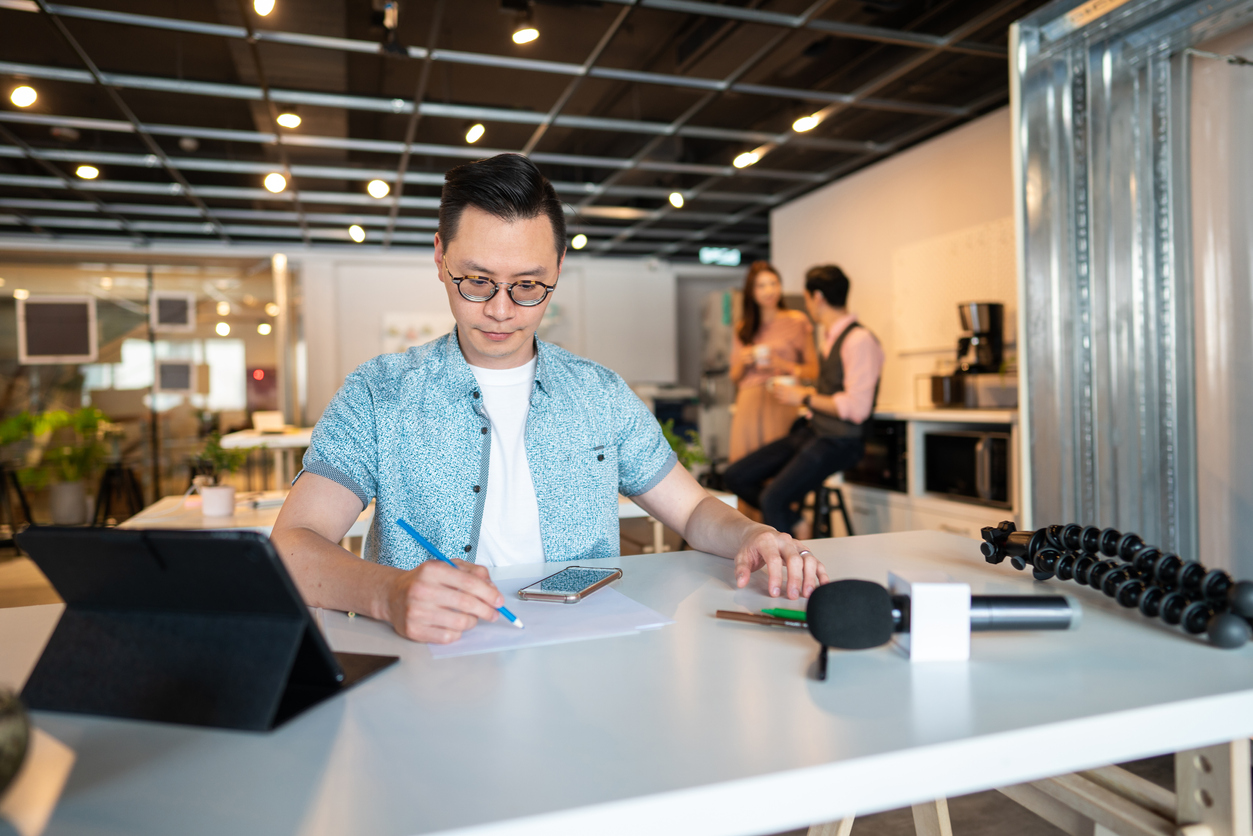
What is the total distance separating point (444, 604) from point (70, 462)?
860 centimetres

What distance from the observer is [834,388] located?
14.7 feet

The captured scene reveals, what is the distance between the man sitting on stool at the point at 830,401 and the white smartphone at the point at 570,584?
3.26 meters

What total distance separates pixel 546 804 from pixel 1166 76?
11.1 ft

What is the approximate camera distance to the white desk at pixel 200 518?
2889 mm

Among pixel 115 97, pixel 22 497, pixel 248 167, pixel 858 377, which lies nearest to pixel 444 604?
pixel 858 377

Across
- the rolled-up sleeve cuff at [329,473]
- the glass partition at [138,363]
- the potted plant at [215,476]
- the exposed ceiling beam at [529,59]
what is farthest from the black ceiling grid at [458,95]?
the rolled-up sleeve cuff at [329,473]

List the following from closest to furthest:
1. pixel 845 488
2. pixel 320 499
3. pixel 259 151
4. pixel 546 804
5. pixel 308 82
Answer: pixel 546 804 → pixel 320 499 → pixel 308 82 → pixel 845 488 → pixel 259 151

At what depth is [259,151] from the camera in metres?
6.30

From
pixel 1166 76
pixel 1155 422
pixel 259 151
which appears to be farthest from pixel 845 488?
pixel 259 151

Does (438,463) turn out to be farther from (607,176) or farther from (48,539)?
(607,176)

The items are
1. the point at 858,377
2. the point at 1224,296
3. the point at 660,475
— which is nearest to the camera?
the point at 660,475

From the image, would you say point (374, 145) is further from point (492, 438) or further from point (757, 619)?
point (757, 619)

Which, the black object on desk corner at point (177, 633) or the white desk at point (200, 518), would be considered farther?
the white desk at point (200, 518)

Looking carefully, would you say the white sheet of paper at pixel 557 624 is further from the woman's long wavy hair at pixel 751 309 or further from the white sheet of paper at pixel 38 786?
the woman's long wavy hair at pixel 751 309
